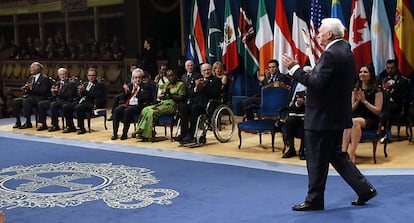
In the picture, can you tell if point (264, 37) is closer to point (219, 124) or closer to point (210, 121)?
point (219, 124)

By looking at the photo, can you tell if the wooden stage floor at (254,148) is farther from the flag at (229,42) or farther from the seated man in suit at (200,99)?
the flag at (229,42)

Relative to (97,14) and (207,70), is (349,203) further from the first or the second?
(97,14)

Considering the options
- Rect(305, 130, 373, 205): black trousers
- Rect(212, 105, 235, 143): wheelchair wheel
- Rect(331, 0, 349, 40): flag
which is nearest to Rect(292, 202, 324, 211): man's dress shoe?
Rect(305, 130, 373, 205): black trousers

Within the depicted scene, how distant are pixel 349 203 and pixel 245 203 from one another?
896 millimetres

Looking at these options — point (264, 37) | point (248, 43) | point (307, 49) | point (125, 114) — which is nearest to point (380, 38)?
point (307, 49)

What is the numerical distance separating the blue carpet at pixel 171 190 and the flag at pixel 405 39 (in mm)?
3142

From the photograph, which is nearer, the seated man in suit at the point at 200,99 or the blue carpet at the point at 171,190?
the blue carpet at the point at 171,190

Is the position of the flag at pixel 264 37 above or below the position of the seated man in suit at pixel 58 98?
above

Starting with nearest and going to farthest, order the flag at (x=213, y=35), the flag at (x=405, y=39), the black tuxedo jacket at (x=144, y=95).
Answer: the flag at (x=405, y=39), the black tuxedo jacket at (x=144, y=95), the flag at (x=213, y=35)

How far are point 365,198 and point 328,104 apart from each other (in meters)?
0.93

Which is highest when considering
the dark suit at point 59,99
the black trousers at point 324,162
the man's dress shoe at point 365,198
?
the dark suit at point 59,99

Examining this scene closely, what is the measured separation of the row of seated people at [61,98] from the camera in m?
10.1

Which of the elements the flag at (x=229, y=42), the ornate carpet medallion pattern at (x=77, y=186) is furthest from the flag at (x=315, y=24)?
the ornate carpet medallion pattern at (x=77, y=186)

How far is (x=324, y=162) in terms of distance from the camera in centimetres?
488
